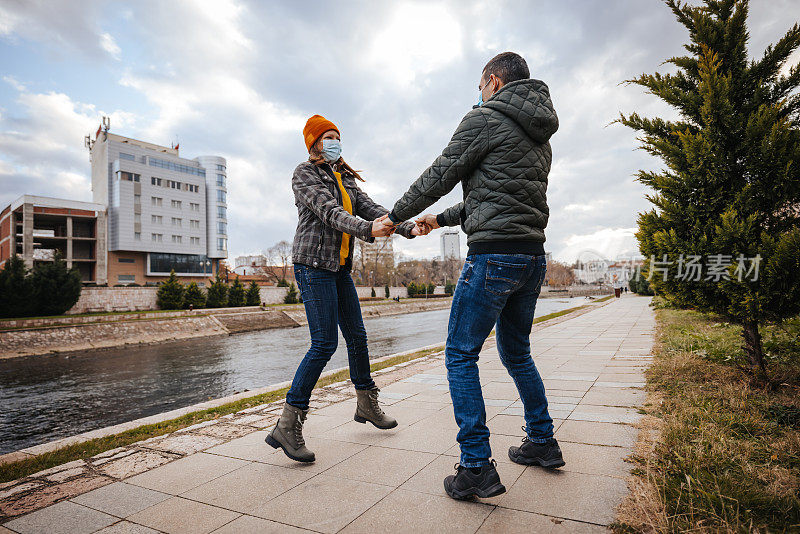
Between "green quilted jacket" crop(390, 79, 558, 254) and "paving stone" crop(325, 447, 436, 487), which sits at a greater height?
"green quilted jacket" crop(390, 79, 558, 254)

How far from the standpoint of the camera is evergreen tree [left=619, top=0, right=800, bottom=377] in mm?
3645

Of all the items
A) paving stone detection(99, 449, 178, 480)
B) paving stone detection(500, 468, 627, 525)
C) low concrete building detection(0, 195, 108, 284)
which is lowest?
paving stone detection(99, 449, 178, 480)

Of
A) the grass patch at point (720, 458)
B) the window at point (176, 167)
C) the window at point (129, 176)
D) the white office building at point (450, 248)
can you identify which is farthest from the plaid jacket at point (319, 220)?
the white office building at point (450, 248)

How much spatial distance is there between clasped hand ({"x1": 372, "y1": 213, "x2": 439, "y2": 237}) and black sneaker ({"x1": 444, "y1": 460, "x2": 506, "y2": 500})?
4.46ft

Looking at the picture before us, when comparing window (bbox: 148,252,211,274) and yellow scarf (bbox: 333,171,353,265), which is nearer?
yellow scarf (bbox: 333,171,353,265)

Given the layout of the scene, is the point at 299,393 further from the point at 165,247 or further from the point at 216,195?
the point at 216,195

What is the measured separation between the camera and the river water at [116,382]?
7.05 meters

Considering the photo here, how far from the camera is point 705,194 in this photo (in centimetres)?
414

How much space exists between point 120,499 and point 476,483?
6.15 feet

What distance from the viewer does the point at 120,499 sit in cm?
225

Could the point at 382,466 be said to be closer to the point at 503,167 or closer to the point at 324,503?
the point at 324,503

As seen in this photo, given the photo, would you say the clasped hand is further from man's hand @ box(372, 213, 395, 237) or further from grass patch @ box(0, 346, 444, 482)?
grass patch @ box(0, 346, 444, 482)

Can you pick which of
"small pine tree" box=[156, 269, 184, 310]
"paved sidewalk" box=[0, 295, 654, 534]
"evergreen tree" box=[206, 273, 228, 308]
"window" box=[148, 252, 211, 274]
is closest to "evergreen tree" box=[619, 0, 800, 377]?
"paved sidewalk" box=[0, 295, 654, 534]

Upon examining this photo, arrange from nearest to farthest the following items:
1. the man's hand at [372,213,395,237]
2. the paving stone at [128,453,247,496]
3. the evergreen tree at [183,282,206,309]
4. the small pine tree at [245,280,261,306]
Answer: the paving stone at [128,453,247,496] → the man's hand at [372,213,395,237] → the evergreen tree at [183,282,206,309] → the small pine tree at [245,280,261,306]
